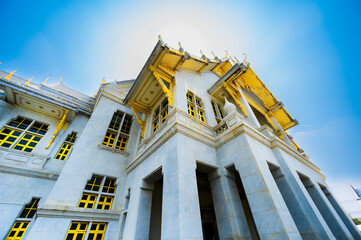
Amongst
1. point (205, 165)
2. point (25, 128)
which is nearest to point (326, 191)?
point (205, 165)

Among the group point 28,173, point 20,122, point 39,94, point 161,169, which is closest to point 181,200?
point 161,169

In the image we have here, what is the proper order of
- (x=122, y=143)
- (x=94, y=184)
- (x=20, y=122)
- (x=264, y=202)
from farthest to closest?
(x=122, y=143) < (x=20, y=122) < (x=94, y=184) < (x=264, y=202)

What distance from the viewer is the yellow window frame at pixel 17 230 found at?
6352 mm

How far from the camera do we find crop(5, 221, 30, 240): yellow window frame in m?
6.35

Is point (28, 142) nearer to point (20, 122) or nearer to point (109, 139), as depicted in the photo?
point (20, 122)

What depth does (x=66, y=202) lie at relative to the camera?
20.7ft

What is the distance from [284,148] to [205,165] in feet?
13.0

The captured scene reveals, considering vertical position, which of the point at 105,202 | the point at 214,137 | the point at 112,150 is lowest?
the point at 105,202

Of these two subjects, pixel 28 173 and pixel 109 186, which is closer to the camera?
pixel 28 173

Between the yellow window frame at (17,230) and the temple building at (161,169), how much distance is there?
4 cm

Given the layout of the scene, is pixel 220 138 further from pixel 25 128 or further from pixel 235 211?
pixel 25 128

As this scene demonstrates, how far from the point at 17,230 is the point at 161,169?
7.56 meters

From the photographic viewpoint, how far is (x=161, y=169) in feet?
18.5

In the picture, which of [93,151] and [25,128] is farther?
[25,128]
